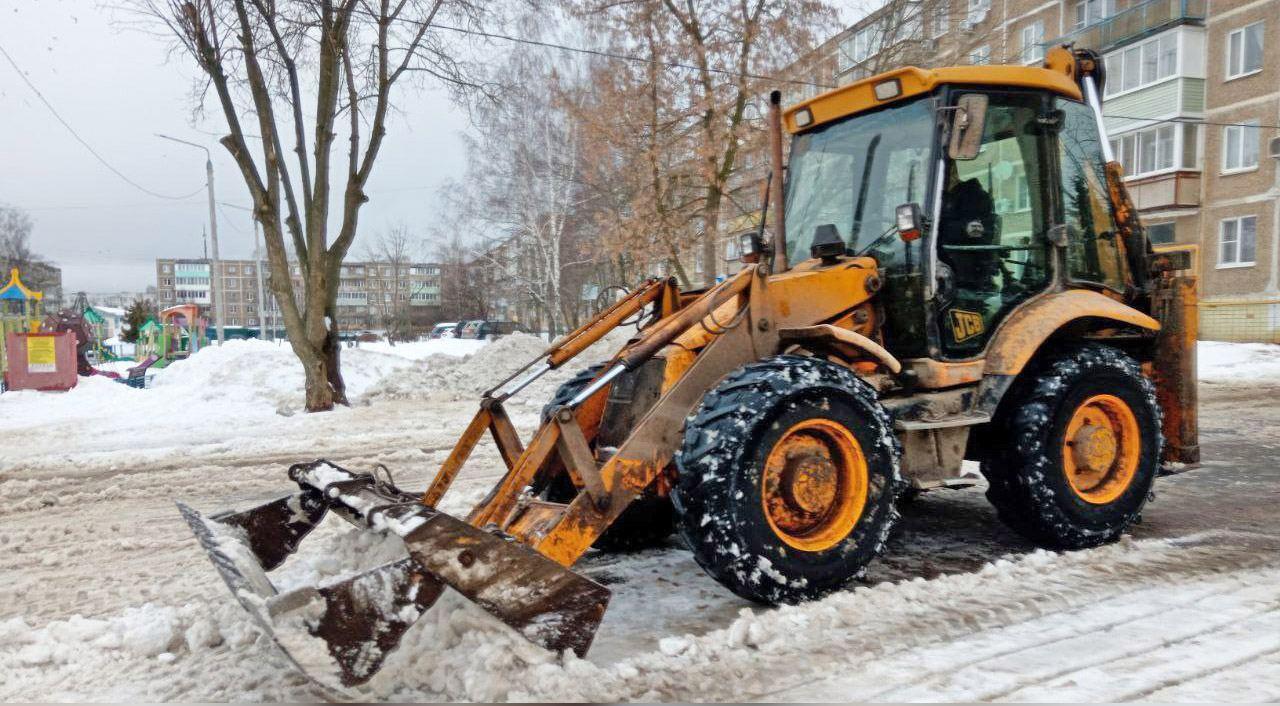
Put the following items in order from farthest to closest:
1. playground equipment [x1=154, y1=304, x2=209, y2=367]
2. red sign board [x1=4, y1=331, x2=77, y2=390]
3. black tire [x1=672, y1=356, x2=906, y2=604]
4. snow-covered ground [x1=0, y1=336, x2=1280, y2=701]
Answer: playground equipment [x1=154, y1=304, x2=209, y2=367] → red sign board [x1=4, y1=331, x2=77, y2=390] → black tire [x1=672, y1=356, x2=906, y2=604] → snow-covered ground [x1=0, y1=336, x2=1280, y2=701]

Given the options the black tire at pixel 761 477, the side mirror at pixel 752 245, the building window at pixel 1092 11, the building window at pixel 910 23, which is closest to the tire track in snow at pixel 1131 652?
the black tire at pixel 761 477

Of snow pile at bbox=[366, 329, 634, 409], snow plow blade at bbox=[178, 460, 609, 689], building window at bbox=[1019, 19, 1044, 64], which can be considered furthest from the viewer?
building window at bbox=[1019, 19, 1044, 64]

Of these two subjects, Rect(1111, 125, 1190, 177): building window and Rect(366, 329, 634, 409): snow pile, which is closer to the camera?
Rect(366, 329, 634, 409): snow pile

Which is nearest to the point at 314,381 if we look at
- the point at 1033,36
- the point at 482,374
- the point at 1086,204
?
the point at 482,374

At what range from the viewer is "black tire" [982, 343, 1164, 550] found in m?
4.51

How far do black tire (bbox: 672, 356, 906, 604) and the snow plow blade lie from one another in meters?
0.66

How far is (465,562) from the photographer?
2.95 m

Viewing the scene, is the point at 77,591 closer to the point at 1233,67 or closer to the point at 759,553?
the point at 759,553

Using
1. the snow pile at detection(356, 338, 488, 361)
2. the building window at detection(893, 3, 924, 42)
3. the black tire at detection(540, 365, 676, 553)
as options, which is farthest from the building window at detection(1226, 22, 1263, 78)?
the black tire at detection(540, 365, 676, 553)

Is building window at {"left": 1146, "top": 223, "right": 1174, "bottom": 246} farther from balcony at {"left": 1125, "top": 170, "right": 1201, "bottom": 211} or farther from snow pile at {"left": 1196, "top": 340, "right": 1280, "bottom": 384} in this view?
snow pile at {"left": 1196, "top": 340, "right": 1280, "bottom": 384}

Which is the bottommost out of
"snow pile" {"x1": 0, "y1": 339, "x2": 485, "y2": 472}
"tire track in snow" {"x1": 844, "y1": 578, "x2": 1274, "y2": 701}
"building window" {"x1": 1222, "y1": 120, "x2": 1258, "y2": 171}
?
"snow pile" {"x1": 0, "y1": 339, "x2": 485, "y2": 472}

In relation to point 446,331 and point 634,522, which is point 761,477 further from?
point 446,331

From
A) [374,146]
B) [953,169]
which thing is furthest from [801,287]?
[374,146]

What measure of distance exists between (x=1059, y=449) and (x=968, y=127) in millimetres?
1715
